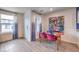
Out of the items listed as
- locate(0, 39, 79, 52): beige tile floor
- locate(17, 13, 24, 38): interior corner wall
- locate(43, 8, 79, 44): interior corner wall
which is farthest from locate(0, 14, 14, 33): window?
locate(43, 8, 79, 44): interior corner wall

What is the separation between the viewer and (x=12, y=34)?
223 cm

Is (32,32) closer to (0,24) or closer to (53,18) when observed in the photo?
(53,18)

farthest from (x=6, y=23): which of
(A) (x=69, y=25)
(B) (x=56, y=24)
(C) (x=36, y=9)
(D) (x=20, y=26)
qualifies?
(A) (x=69, y=25)

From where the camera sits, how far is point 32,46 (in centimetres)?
218

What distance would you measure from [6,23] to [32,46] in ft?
2.51

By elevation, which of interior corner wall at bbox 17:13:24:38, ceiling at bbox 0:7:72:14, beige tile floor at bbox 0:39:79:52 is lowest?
beige tile floor at bbox 0:39:79:52

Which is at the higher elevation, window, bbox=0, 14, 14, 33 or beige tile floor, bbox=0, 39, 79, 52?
window, bbox=0, 14, 14, 33

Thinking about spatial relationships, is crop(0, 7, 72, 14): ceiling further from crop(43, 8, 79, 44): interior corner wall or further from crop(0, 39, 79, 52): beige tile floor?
crop(0, 39, 79, 52): beige tile floor

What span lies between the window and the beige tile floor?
294 millimetres

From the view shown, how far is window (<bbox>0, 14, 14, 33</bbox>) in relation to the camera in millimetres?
2137

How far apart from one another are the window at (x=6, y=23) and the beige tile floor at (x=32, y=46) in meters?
0.29

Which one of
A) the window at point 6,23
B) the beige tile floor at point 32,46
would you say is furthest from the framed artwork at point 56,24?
the window at point 6,23
